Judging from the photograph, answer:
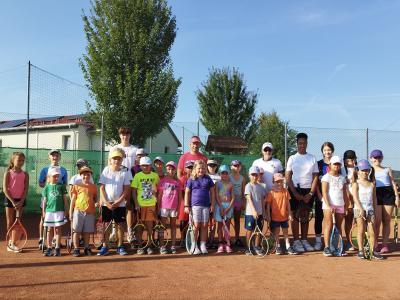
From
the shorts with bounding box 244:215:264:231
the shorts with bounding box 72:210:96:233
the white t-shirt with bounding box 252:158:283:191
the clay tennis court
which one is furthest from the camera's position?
the white t-shirt with bounding box 252:158:283:191

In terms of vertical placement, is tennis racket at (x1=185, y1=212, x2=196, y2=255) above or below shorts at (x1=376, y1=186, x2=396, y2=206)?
below

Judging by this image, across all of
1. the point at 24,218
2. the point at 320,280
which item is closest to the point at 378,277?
the point at 320,280

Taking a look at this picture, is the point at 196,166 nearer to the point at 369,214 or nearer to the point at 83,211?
the point at 83,211

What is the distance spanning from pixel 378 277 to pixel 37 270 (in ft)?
15.4

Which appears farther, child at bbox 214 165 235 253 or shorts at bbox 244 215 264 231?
child at bbox 214 165 235 253

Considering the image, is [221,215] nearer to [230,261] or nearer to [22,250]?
[230,261]

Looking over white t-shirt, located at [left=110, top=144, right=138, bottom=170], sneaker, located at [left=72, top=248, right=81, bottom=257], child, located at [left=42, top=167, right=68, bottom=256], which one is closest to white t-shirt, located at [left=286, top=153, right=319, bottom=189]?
white t-shirt, located at [left=110, top=144, right=138, bottom=170]

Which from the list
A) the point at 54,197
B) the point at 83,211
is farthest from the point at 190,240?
the point at 54,197

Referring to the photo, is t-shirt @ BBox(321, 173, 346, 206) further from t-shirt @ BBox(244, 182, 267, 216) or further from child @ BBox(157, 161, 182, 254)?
child @ BBox(157, 161, 182, 254)

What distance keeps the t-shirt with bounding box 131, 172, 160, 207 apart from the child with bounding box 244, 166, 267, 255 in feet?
5.45

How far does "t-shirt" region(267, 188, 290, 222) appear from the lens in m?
7.20

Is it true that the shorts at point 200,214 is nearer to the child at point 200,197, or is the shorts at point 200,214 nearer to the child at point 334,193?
the child at point 200,197

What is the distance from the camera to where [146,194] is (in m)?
7.03

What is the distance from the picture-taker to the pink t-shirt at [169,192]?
7195 millimetres
